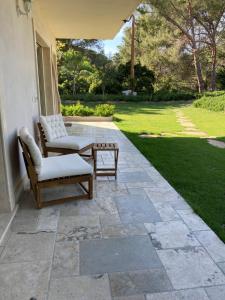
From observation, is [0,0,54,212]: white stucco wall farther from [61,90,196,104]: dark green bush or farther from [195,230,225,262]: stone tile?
[61,90,196,104]: dark green bush

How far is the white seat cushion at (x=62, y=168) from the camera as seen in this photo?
310cm

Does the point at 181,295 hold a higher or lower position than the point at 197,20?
lower

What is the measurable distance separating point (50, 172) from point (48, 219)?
521 millimetres

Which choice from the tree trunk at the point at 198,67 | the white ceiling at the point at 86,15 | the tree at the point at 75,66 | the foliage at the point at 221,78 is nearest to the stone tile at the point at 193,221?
the white ceiling at the point at 86,15

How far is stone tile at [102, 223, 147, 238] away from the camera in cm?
258

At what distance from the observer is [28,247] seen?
2.36 metres

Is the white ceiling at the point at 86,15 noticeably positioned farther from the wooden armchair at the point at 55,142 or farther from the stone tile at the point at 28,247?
the stone tile at the point at 28,247

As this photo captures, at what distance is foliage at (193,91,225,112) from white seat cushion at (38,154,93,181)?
1287cm

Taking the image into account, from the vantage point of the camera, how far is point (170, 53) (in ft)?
64.0

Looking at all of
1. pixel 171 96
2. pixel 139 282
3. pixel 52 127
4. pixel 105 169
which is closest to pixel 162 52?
pixel 171 96

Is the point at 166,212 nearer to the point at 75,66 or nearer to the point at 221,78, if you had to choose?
the point at 75,66

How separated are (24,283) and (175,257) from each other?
1124mm

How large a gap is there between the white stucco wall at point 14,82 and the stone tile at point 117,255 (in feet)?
3.63

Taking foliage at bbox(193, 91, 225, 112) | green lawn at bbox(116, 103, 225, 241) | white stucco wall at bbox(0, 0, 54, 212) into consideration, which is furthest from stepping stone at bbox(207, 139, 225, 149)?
foliage at bbox(193, 91, 225, 112)
